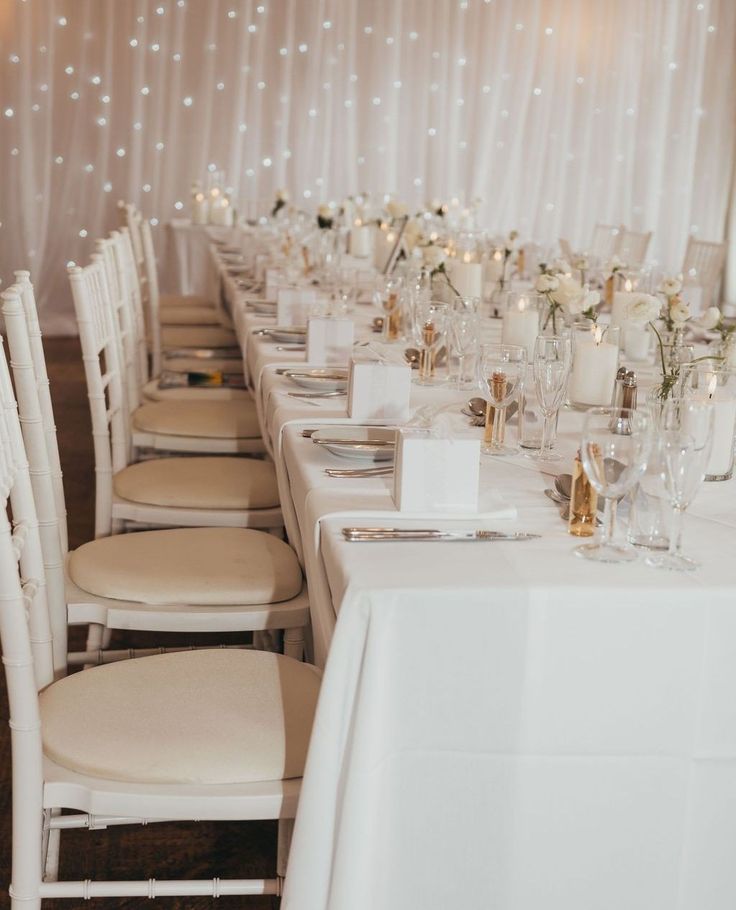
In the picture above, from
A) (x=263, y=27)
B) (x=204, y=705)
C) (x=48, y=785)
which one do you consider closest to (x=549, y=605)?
(x=204, y=705)

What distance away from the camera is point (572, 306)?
235 cm

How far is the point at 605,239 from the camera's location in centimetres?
687

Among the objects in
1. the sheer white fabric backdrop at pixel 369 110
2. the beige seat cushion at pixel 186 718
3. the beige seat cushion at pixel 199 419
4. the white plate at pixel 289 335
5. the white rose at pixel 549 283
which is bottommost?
the beige seat cushion at pixel 186 718

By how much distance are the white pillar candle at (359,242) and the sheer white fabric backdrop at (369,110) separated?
2758mm

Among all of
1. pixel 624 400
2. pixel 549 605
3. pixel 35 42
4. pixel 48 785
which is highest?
pixel 35 42

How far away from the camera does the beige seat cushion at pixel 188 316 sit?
5.31m

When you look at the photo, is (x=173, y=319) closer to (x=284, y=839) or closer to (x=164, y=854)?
(x=164, y=854)

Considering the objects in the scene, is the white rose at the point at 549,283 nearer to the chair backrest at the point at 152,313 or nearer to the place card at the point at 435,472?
the place card at the point at 435,472

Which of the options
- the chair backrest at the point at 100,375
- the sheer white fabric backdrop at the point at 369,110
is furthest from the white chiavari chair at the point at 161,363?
the sheer white fabric backdrop at the point at 369,110

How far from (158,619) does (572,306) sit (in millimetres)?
1030

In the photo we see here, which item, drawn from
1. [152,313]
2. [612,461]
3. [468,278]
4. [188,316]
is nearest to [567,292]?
[612,461]

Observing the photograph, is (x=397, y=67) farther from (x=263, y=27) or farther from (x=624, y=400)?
(x=624, y=400)

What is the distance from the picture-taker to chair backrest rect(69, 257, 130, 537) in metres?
2.59

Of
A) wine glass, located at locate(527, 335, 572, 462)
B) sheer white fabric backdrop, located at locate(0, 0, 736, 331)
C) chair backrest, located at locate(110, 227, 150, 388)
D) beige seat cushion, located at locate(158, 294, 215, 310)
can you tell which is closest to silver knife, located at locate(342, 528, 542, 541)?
wine glass, located at locate(527, 335, 572, 462)
